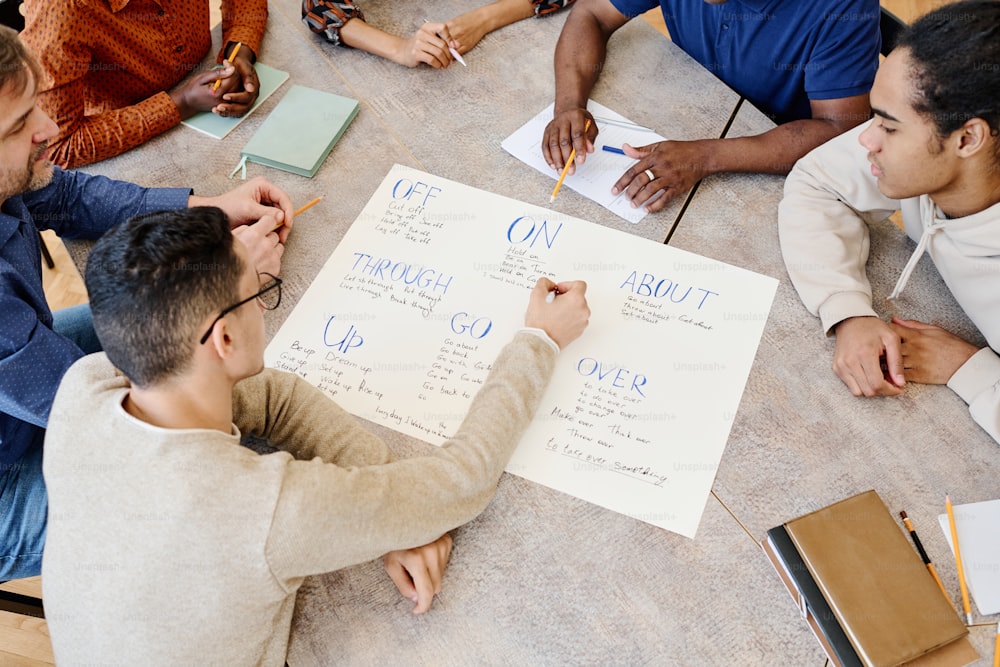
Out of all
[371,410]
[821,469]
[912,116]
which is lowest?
[371,410]

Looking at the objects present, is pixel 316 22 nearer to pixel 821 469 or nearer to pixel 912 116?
pixel 912 116

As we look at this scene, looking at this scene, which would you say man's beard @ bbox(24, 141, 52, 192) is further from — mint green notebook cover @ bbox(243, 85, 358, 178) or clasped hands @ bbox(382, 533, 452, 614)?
clasped hands @ bbox(382, 533, 452, 614)

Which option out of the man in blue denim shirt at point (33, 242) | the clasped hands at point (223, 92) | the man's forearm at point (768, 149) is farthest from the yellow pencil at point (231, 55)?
the man's forearm at point (768, 149)

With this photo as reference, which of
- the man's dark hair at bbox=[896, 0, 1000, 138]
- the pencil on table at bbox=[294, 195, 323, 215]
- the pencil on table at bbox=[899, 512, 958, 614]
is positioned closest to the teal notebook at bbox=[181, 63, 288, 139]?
the pencil on table at bbox=[294, 195, 323, 215]

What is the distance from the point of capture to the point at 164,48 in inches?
56.9

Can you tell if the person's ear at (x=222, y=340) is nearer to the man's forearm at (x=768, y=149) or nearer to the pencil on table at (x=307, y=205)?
the pencil on table at (x=307, y=205)

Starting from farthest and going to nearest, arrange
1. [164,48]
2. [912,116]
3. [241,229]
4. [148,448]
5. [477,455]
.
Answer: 1. [164,48]
2. [241,229]
3. [912,116]
4. [477,455]
5. [148,448]

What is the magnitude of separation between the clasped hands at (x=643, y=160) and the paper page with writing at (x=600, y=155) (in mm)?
16

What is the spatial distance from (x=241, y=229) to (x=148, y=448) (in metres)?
0.50

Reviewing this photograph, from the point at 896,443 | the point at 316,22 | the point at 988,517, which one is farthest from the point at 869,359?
the point at 316,22

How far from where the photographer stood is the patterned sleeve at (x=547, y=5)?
1594 mm

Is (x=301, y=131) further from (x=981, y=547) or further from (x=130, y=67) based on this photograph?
(x=981, y=547)

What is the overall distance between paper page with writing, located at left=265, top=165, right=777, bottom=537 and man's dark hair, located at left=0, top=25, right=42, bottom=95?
0.51 meters

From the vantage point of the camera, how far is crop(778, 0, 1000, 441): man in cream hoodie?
1.00 meters
